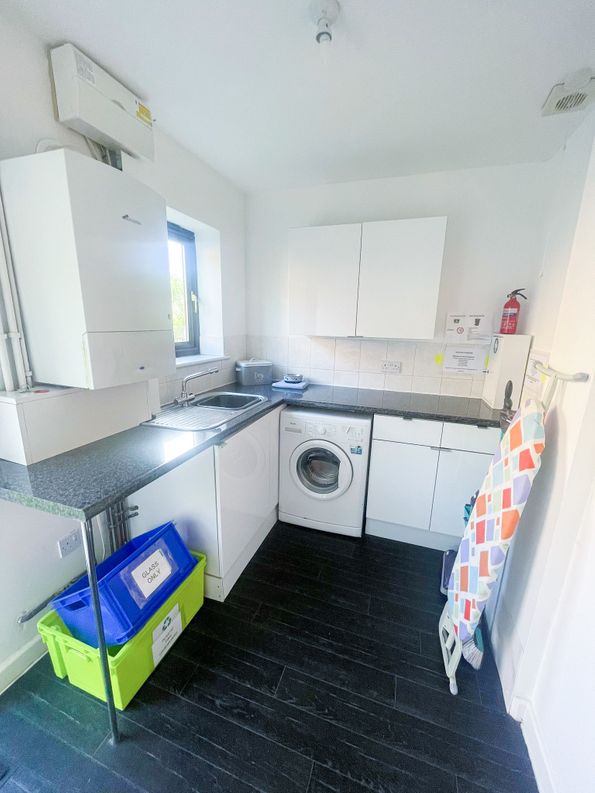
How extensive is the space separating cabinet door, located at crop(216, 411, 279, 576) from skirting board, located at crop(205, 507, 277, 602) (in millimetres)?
46

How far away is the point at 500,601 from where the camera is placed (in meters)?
1.35

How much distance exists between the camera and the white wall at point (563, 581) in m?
0.83

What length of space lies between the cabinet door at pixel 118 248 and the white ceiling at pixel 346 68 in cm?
49

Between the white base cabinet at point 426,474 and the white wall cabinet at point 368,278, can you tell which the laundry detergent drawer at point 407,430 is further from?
the white wall cabinet at point 368,278

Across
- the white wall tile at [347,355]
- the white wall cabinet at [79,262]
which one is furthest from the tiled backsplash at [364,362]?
the white wall cabinet at [79,262]

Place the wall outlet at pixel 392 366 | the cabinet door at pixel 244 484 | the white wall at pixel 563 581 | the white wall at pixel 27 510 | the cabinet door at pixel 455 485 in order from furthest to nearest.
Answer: the wall outlet at pixel 392 366 → the cabinet door at pixel 455 485 → the cabinet door at pixel 244 484 → the white wall at pixel 27 510 → the white wall at pixel 563 581

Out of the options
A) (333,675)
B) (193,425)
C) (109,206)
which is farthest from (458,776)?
(109,206)

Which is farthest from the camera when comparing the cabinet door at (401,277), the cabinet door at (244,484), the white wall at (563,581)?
the cabinet door at (401,277)

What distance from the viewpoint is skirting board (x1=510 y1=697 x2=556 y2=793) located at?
918 mm

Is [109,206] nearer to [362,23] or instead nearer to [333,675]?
[362,23]

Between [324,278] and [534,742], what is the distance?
7.60 ft

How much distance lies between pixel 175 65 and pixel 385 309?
153 centimetres

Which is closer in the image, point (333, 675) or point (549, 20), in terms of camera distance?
point (549, 20)

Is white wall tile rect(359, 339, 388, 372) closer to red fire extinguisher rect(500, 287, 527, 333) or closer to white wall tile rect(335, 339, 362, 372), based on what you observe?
white wall tile rect(335, 339, 362, 372)
